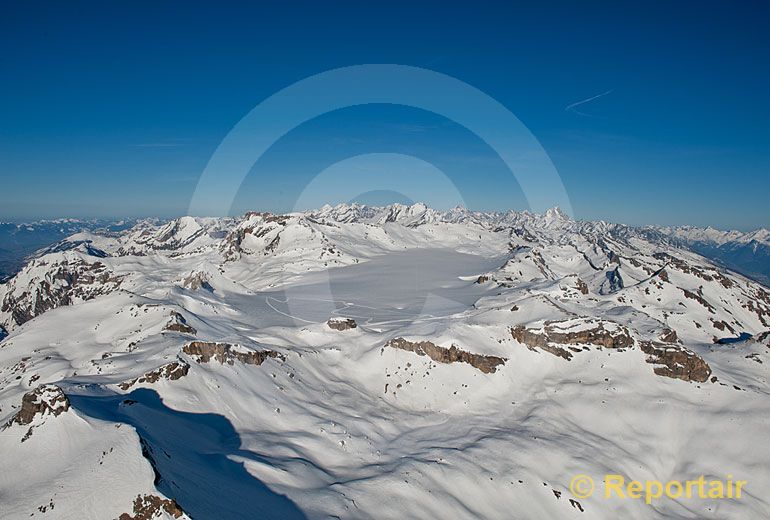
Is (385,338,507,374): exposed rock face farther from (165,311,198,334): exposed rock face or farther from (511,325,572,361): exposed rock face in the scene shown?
(165,311,198,334): exposed rock face

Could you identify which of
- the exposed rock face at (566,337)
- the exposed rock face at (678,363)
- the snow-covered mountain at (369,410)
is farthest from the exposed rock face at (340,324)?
the exposed rock face at (678,363)

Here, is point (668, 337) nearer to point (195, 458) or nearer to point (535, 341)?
point (535, 341)

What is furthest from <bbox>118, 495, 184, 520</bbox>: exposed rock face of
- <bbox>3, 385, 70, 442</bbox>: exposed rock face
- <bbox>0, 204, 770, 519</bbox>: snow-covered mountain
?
<bbox>3, 385, 70, 442</bbox>: exposed rock face

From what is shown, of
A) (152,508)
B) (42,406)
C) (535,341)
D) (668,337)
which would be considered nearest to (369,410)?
(535,341)
